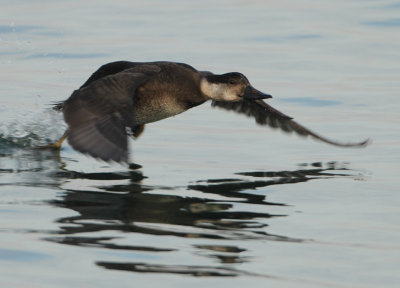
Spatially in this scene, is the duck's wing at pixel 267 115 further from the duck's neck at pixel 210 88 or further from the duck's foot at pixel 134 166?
the duck's foot at pixel 134 166

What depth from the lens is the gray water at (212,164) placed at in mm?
5957

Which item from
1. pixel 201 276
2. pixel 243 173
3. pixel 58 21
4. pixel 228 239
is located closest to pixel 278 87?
pixel 243 173

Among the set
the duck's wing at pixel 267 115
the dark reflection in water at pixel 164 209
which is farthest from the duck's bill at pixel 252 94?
the dark reflection in water at pixel 164 209

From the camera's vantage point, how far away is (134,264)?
5.86 meters

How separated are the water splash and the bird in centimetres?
36

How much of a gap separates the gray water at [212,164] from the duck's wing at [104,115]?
0.37 metres

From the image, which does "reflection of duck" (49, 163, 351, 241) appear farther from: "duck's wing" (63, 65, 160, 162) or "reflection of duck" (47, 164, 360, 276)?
"duck's wing" (63, 65, 160, 162)

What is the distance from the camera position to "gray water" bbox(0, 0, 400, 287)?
5957mm

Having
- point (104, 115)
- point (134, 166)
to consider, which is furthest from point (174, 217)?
point (134, 166)

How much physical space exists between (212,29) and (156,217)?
8.20m

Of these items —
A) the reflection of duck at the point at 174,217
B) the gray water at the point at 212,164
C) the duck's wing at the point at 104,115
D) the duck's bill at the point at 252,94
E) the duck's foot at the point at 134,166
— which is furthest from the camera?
the duck's bill at the point at 252,94

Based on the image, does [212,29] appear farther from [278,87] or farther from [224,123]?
[224,123]

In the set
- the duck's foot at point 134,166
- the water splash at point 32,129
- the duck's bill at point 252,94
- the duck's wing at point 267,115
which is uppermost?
the duck's bill at point 252,94

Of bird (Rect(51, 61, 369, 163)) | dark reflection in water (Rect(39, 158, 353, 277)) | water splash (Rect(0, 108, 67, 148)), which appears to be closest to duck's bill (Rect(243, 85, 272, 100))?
bird (Rect(51, 61, 369, 163))
